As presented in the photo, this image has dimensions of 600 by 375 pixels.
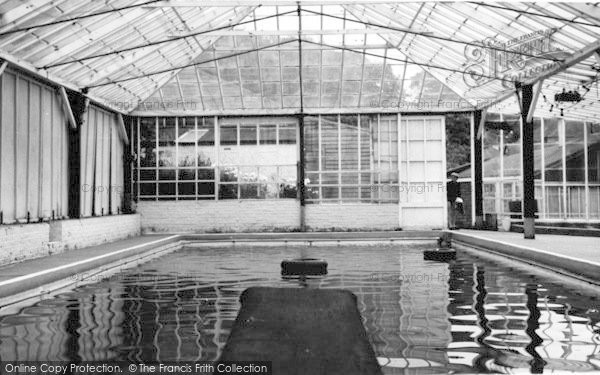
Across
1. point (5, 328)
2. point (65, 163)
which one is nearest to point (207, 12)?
point (65, 163)

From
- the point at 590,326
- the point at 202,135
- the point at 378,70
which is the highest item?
the point at 378,70

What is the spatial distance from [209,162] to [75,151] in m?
6.45

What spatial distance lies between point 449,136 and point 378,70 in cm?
1661

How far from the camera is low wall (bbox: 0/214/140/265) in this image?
11859 millimetres

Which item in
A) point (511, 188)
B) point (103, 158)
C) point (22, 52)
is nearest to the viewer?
point (22, 52)

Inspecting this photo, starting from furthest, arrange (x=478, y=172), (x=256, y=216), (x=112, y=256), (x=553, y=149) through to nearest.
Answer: (x=553, y=149) < (x=256, y=216) < (x=478, y=172) < (x=112, y=256)

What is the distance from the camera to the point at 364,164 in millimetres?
22016

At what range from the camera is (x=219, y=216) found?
21.9 m

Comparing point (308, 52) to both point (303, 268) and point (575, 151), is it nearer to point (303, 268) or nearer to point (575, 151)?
point (303, 268)

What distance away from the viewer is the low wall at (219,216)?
71.7 ft

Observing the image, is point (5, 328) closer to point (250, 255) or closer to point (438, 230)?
point (250, 255)

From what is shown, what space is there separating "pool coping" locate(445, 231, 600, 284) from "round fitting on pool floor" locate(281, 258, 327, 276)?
13.6 feet

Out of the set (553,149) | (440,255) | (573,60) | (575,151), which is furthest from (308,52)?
(575,151)

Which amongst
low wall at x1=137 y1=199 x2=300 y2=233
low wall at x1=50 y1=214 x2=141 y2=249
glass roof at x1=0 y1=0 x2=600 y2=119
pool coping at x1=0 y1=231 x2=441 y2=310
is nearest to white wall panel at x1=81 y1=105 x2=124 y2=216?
low wall at x1=50 y1=214 x2=141 y2=249
